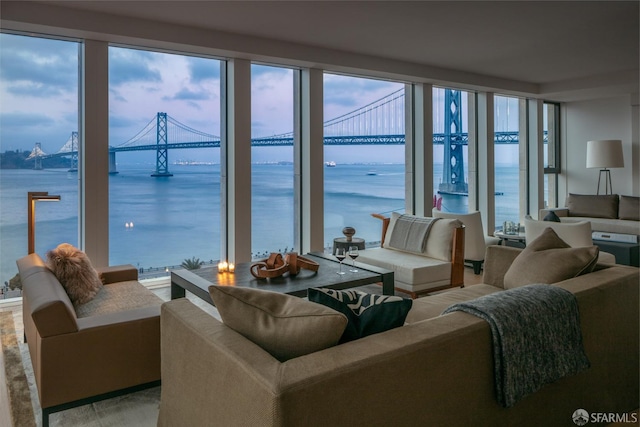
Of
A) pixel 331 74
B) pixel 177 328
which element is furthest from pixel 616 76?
pixel 177 328

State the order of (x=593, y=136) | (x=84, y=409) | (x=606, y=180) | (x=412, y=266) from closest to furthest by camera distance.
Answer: (x=84, y=409) → (x=412, y=266) → (x=606, y=180) → (x=593, y=136)

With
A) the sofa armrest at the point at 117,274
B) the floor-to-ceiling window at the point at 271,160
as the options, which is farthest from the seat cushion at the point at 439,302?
the floor-to-ceiling window at the point at 271,160

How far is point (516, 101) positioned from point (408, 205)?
10.3ft

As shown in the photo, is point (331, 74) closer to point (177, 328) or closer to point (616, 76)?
point (616, 76)

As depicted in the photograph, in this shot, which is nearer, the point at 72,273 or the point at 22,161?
the point at 72,273

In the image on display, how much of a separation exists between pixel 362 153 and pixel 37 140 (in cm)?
386

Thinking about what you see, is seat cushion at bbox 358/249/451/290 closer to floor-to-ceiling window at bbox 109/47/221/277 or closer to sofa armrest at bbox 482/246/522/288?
sofa armrest at bbox 482/246/522/288

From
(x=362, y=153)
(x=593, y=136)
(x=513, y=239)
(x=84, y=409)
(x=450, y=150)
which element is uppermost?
(x=593, y=136)

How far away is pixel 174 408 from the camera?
1.85 m

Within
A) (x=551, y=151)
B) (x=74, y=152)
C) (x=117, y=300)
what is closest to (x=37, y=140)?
(x=74, y=152)

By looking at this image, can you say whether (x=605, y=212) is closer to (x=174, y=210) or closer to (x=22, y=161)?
(x=174, y=210)

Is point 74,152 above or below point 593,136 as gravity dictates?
below

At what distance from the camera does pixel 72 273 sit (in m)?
2.98

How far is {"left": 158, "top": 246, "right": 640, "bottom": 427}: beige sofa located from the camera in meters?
1.26
